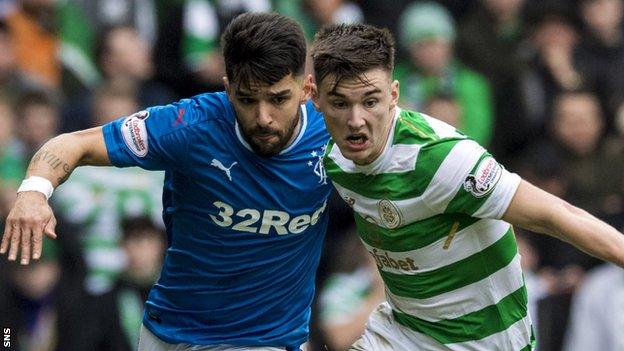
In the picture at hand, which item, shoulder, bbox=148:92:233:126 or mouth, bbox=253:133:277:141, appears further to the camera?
shoulder, bbox=148:92:233:126

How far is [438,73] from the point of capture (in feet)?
33.0

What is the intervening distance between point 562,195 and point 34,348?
13.3 ft

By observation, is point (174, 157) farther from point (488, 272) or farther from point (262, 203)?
point (488, 272)

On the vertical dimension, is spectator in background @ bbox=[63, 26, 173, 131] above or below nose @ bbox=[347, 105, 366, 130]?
below


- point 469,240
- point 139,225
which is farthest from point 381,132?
point 139,225

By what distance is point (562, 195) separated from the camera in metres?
10.0

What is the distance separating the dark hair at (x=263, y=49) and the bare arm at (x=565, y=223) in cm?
114

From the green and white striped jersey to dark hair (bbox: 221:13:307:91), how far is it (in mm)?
436

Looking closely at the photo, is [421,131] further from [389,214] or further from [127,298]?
[127,298]

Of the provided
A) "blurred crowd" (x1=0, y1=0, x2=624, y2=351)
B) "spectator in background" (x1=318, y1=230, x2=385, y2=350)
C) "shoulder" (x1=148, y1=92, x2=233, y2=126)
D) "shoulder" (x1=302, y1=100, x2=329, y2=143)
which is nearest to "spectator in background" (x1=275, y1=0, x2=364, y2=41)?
"blurred crowd" (x1=0, y1=0, x2=624, y2=351)

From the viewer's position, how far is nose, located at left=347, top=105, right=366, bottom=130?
531 cm

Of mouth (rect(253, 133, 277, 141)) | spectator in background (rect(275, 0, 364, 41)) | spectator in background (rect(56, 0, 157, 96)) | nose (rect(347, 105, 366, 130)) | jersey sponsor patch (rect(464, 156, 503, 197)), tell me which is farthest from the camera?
spectator in background (rect(275, 0, 364, 41))

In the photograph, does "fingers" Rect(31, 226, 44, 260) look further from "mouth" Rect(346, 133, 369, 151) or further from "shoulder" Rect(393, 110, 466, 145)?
"shoulder" Rect(393, 110, 466, 145)

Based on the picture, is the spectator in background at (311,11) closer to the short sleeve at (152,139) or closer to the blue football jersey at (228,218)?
the blue football jersey at (228,218)
